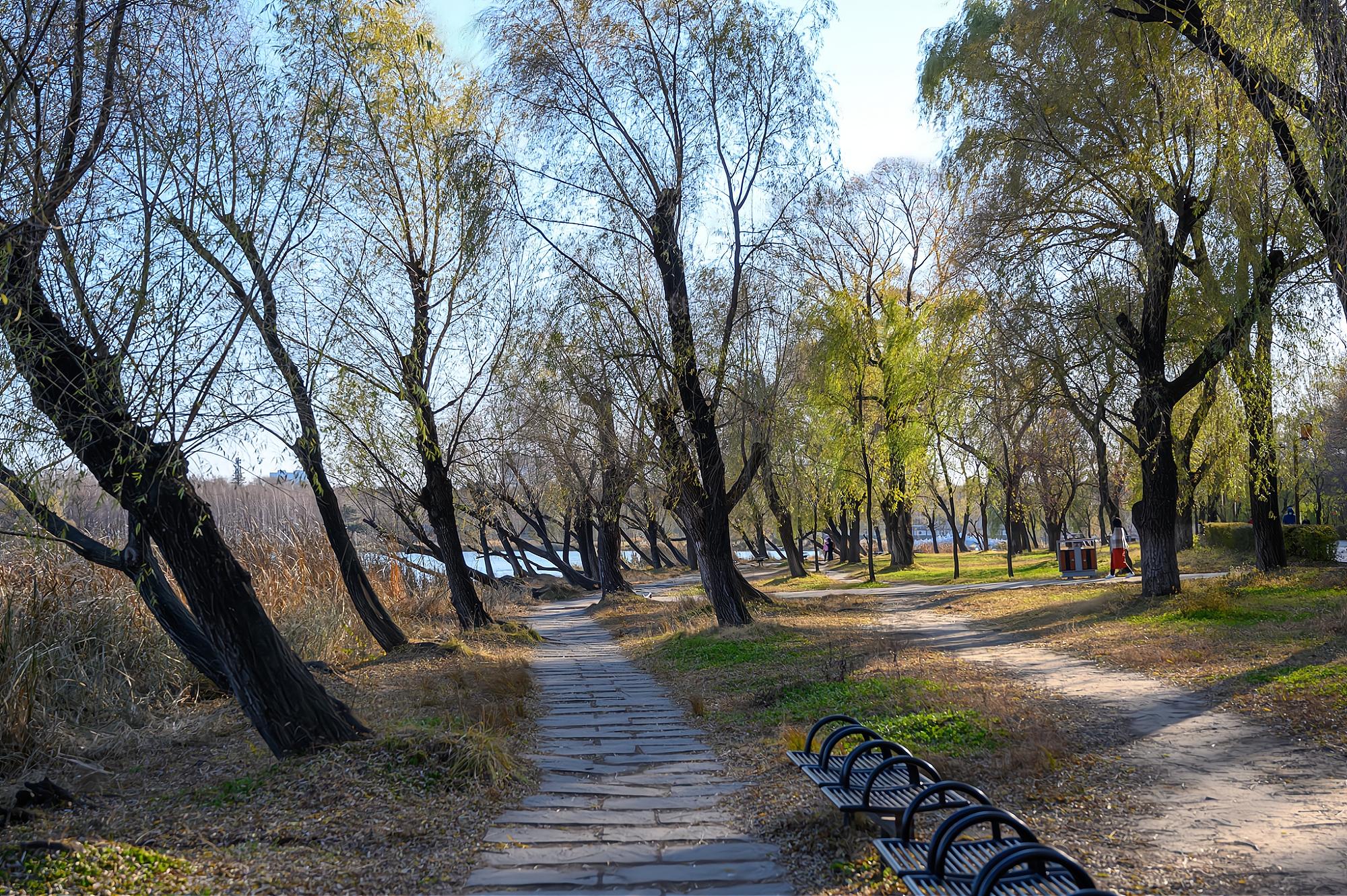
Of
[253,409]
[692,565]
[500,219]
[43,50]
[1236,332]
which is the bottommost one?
[692,565]

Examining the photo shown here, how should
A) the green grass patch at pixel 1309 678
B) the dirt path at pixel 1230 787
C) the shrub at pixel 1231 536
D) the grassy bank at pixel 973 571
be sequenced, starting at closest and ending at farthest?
the dirt path at pixel 1230 787 → the green grass patch at pixel 1309 678 → the grassy bank at pixel 973 571 → the shrub at pixel 1231 536

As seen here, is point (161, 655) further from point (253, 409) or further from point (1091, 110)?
point (1091, 110)

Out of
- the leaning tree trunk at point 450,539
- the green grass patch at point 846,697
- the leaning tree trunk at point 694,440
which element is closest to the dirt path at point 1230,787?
the green grass patch at point 846,697

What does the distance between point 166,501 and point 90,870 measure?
284cm

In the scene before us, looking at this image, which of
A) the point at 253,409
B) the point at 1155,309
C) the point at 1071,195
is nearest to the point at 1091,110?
the point at 1071,195

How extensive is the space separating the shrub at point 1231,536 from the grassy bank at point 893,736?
16.5m

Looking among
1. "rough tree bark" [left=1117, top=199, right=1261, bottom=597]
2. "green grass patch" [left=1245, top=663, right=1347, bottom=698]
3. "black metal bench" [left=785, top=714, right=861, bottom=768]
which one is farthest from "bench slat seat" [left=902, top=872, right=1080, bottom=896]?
"rough tree bark" [left=1117, top=199, right=1261, bottom=597]

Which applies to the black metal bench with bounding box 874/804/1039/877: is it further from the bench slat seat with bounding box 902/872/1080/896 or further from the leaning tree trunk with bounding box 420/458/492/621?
the leaning tree trunk with bounding box 420/458/492/621

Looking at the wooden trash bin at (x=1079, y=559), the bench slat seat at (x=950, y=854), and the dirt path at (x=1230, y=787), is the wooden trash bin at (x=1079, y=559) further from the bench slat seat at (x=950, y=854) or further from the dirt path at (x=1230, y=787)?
the bench slat seat at (x=950, y=854)

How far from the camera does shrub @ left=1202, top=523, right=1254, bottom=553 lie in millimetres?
25281

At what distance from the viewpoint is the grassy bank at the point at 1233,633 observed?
27.3 feet

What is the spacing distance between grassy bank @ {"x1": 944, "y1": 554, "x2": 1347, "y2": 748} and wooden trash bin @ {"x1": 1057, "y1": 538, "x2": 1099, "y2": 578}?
4164 millimetres

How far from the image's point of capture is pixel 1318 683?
855cm

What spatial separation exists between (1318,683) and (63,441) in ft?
34.8
